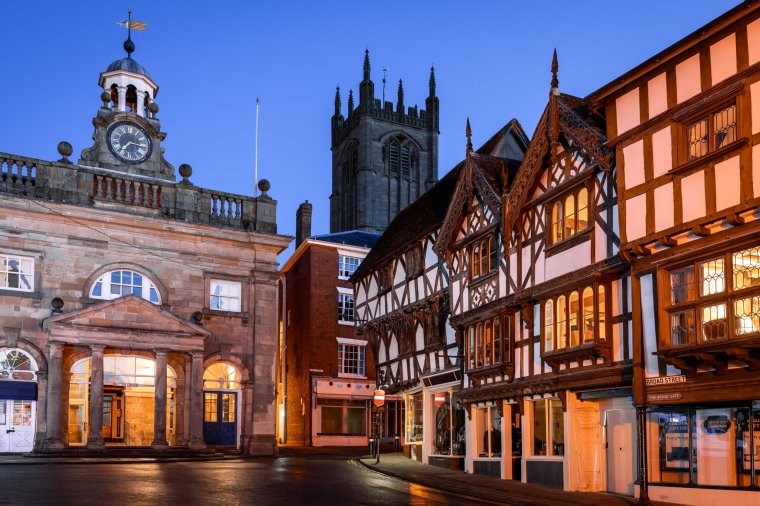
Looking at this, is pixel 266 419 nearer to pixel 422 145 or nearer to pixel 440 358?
pixel 440 358

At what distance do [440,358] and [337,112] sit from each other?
221 feet

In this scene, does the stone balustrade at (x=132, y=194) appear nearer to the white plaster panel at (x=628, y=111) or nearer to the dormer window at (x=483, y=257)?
the dormer window at (x=483, y=257)

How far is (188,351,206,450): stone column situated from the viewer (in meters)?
35.5

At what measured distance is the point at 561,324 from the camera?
68.9ft

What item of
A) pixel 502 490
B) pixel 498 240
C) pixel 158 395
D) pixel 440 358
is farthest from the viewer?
pixel 158 395

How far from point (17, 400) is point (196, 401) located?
667cm

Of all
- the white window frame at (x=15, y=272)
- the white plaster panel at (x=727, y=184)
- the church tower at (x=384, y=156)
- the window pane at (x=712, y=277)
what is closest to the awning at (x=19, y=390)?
the white window frame at (x=15, y=272)

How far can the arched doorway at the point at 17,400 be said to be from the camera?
32469 mm

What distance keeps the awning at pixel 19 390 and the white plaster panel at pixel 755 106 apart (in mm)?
27028

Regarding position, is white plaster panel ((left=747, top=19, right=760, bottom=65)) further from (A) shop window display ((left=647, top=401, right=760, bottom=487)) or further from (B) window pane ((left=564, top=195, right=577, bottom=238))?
(B) window pane ((left=564, top=195, right=577, bottom=238))

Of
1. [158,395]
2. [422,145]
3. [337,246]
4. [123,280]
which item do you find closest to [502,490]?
[158,395]

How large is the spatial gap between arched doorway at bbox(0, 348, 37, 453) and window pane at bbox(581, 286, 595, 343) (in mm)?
21884

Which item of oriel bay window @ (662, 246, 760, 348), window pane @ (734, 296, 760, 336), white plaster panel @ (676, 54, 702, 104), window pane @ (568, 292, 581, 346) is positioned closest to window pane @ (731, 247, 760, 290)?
oriel bay window @ (662, 246, 760, 348)

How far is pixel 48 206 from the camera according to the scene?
114 feet
